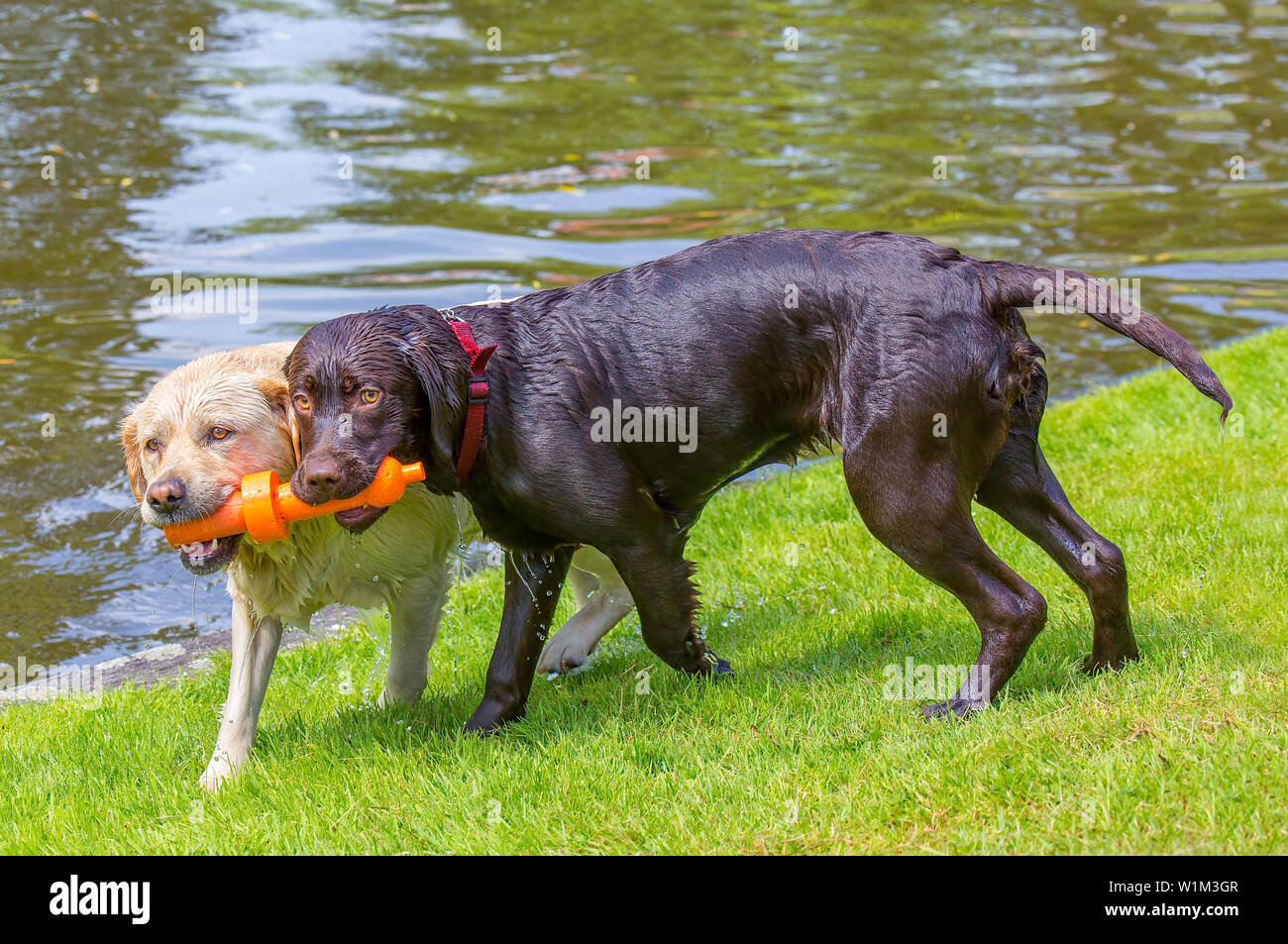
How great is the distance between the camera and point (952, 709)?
4.66 metres

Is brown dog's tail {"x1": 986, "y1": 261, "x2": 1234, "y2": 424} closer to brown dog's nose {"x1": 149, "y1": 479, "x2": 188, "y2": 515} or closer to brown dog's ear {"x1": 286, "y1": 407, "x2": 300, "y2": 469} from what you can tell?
brown dog's ear {"x1": 286, "y1": 407, "x2": 300, "y2": 469}

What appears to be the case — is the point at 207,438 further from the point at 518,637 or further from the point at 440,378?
the point at 518,637

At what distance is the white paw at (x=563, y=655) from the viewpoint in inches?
237

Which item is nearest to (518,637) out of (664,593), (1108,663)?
(664,593)

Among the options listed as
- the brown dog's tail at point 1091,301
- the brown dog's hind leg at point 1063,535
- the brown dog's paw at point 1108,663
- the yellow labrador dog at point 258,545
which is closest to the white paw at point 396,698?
the yellow labrador dog at point 258,545

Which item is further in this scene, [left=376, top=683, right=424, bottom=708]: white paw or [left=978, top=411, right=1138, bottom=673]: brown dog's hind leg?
[left=376, top=683, right=424, bottom=708]: white paw

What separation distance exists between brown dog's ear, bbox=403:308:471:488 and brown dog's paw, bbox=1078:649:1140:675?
233 centimetres

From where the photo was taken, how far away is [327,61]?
18.2m

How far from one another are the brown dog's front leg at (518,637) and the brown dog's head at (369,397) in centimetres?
60

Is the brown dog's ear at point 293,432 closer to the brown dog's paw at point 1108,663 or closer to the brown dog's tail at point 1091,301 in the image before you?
the brown dog's tail at point 1091,301

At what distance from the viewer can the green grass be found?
3.83 m

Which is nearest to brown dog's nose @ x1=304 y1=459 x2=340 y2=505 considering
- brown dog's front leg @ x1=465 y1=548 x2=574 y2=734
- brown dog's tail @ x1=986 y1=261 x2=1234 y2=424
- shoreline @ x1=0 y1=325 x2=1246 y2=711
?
brown dog's front leg @ x1=465 y1=548 x2=574 y2=734

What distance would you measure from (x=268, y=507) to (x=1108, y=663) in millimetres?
2934

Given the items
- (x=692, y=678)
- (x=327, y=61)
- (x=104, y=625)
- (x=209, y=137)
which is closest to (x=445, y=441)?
A: (x=692, y=678)
